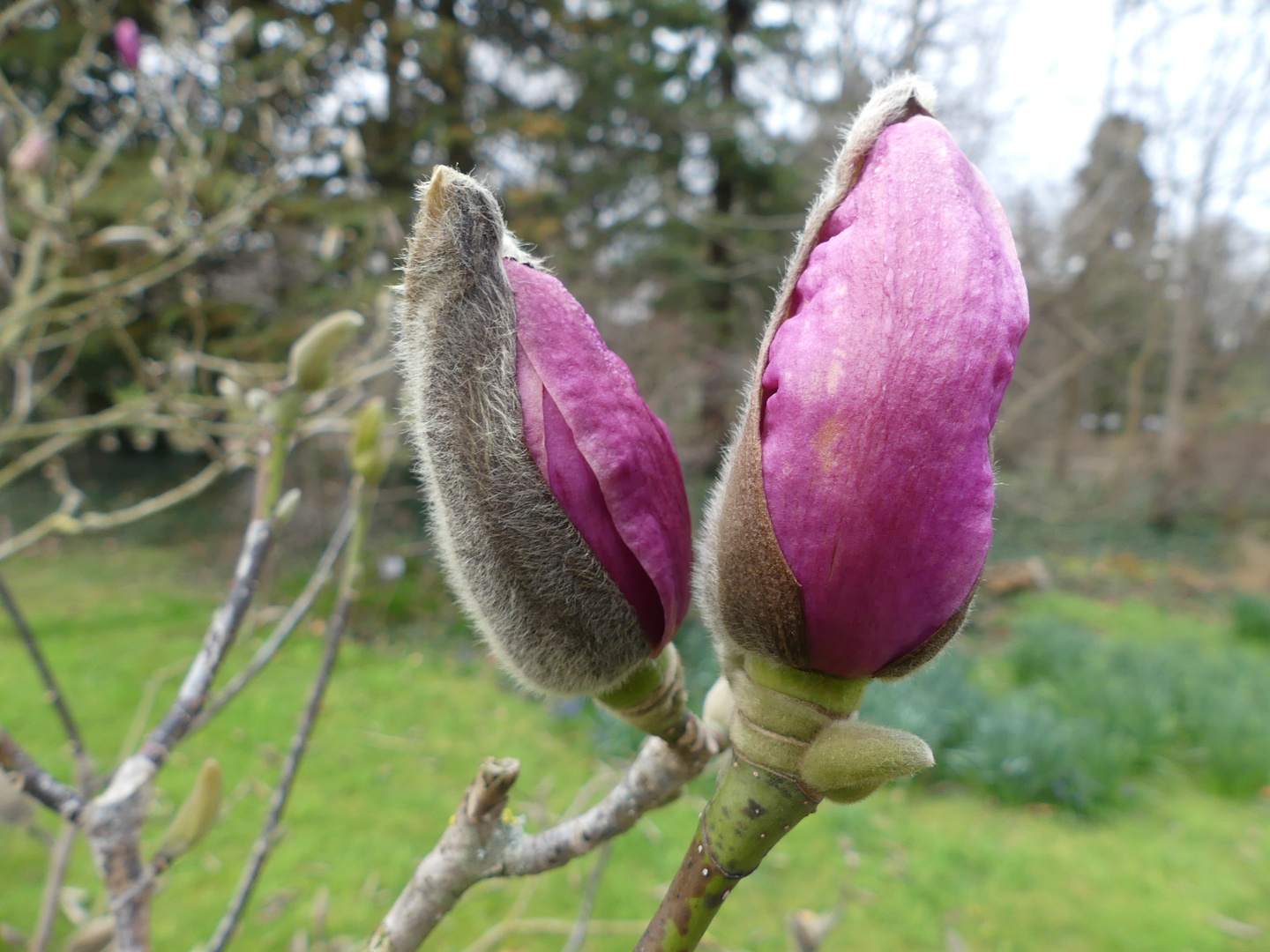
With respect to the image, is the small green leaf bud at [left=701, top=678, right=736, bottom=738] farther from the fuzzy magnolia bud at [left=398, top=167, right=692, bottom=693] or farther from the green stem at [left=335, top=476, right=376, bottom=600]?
the green stem at [left=335, top=476, right=376, bottom=600]

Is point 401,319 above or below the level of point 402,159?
below

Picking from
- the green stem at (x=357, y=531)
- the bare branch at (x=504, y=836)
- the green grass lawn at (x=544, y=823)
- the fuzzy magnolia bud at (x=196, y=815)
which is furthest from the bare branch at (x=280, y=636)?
the green grass lawn at (x=544, y=823)

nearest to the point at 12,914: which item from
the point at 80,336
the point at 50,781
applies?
the point at 80,336

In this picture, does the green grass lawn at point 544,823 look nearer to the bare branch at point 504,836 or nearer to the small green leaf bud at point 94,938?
the small green leaf bud at point 94,938

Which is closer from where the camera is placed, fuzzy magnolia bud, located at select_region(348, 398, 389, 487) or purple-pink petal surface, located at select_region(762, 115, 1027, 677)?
purple-pink petal surface, located at select_region(762, 115, 1027, 677)

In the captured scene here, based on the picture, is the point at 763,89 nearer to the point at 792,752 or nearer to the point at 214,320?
the point at 214,320

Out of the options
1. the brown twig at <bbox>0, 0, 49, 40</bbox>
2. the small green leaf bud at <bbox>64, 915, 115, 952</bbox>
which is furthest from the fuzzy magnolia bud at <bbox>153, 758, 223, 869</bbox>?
Result: the brown twig at <bbox>0, 0, 49, 40</bbox>
